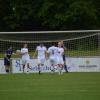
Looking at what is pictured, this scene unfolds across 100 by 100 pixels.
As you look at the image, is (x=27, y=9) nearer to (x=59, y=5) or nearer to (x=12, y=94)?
(x=59, y=5)

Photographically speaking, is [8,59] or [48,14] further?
[48,14]

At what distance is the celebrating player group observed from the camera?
31.8 meters

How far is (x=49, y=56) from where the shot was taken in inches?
1287

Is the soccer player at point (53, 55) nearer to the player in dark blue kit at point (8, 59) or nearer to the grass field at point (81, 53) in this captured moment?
the grass field at point (81, 53)

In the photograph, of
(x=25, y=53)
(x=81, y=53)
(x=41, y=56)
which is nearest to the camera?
(x=41, y=56)

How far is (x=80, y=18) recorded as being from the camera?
6272cm

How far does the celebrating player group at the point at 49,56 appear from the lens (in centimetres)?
3181

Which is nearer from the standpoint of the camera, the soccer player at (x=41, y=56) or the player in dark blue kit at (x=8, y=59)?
the soccer player at (x=41, y=56)

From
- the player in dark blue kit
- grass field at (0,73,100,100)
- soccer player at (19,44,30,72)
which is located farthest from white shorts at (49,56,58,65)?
grass field at (0,73,100,100)

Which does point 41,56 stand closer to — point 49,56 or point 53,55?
point 49,56

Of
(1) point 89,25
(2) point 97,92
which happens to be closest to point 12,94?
(2) point 97,92

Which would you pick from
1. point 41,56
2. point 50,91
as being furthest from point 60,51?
point 50,91

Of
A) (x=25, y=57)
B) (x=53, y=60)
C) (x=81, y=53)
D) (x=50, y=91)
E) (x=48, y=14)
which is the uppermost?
(x=48, y=14)

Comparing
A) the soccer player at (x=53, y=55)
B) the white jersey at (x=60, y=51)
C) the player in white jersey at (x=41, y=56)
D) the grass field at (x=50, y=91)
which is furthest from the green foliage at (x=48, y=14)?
the grass field at (x=50, y=91)
